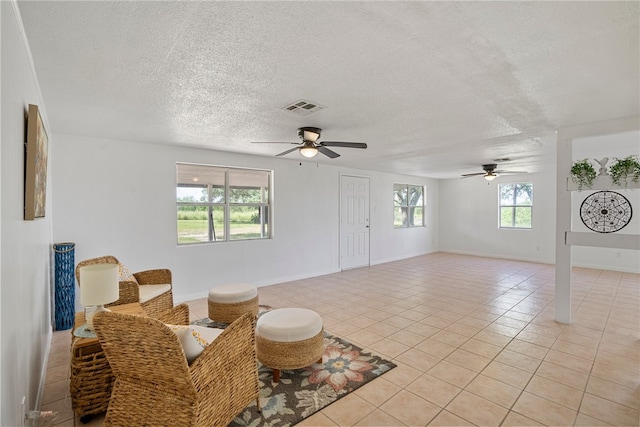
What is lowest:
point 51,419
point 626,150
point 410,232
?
point 51,419

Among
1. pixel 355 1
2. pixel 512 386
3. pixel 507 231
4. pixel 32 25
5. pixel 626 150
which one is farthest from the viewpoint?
pixel 507 231

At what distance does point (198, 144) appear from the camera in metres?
4.40

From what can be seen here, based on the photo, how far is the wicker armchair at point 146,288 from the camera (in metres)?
2.88

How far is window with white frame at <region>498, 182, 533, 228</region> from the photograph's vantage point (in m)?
7.95

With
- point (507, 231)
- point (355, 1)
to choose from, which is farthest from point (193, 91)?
point (507, 231)

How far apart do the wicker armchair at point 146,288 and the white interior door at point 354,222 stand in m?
4.04

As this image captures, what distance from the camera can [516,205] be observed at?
8164 mm

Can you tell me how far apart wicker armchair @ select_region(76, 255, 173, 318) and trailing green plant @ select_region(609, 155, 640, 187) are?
4967 mm

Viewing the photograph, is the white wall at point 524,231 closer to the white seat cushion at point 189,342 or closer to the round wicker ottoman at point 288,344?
the round wicker ottoman at point 288,344

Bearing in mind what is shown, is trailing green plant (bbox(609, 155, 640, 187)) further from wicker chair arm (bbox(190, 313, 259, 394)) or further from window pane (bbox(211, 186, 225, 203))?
window pane (bbox(211, 186, 225, 203))

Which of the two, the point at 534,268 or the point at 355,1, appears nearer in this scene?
the point at 355,1

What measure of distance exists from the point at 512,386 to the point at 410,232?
6492 millimetres

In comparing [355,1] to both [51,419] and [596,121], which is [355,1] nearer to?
[51,419]

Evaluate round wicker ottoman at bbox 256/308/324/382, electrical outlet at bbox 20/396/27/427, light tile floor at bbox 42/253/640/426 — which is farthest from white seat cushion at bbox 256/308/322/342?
electrical outlet at bbox 20/396/27/427
